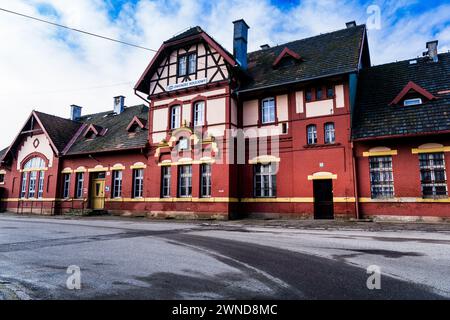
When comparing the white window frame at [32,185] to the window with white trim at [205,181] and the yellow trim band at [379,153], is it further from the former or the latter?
the yellow trim band at [379,153]

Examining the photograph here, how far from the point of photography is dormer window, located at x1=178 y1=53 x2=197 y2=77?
70.4 feet

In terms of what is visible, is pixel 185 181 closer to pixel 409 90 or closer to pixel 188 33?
pixel 188 33

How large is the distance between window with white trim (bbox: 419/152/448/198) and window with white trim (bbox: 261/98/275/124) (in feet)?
26.9

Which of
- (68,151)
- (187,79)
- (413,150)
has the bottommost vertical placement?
(413,150)

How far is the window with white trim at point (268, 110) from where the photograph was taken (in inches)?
774

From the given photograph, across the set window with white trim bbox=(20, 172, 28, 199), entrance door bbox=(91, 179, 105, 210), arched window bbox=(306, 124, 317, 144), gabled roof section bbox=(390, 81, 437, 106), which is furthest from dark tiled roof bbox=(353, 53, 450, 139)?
window with white trim bbox=(20, 172, 28, 199)

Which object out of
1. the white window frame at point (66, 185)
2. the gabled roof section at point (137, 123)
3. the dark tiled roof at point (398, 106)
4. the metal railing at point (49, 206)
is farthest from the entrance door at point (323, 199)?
the white window frame at point (66, 185)

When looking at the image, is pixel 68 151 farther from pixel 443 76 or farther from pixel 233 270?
pixel 443 76

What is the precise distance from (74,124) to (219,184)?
19102 mm

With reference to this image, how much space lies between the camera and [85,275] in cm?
559

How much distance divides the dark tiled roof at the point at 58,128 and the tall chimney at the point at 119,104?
405 cm

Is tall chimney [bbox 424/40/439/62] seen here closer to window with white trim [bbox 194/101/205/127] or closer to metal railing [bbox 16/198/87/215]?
window with white trim [bbox 194/101/205/127]
